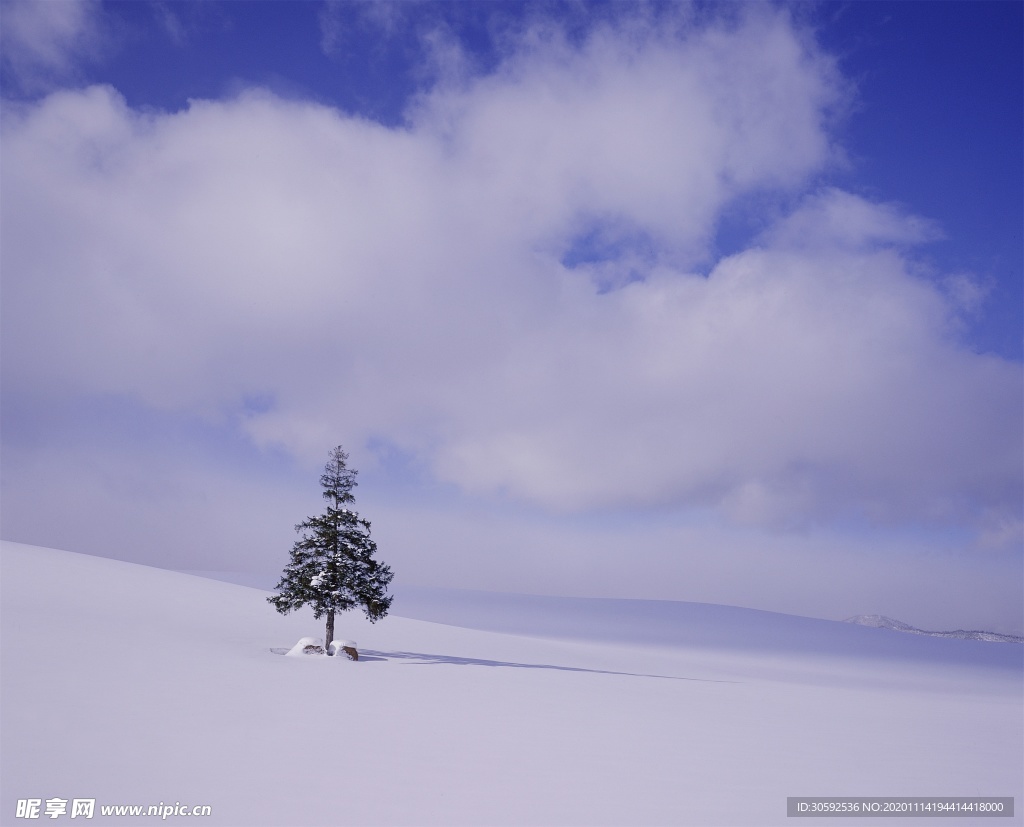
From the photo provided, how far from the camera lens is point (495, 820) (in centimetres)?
963

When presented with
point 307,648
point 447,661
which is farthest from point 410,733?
point 447,661

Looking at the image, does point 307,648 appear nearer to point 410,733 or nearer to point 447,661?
point 447,661

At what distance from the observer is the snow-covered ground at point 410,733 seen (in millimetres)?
10180

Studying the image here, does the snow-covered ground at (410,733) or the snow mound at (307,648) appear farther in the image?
the snow mound at (307,648)

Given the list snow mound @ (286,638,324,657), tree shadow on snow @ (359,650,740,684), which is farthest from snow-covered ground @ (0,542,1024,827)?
snow mound @ (286,638,324,657)

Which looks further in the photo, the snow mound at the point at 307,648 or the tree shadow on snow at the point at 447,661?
the tree shadow on snow at the point at 447,661

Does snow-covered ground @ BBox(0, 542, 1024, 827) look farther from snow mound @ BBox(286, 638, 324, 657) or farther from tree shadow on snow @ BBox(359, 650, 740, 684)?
snow mound @ BBox(286, 638, 324, 657)

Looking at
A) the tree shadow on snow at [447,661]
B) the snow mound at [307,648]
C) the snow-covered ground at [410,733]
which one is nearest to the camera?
the snow-covered ground at [410,733]

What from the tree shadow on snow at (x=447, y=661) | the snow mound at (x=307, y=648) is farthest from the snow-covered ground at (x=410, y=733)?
the snow mound at (x=307, y=648)

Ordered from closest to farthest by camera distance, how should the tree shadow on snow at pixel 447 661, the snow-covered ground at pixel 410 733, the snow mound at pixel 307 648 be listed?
the snow-covered ground at pixel 410 733 < the snow mound at pixel 307 648 < the tree shadow on snow at pixel 447 661

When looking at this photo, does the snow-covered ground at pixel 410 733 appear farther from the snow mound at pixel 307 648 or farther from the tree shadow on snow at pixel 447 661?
the snow mound at pixel 307 648

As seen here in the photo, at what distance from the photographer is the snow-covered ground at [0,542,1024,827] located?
401 inches

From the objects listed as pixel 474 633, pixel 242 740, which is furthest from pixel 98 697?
pixel 474 633

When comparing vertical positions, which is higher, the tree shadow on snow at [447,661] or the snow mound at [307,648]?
the snow mound at [307,648]
